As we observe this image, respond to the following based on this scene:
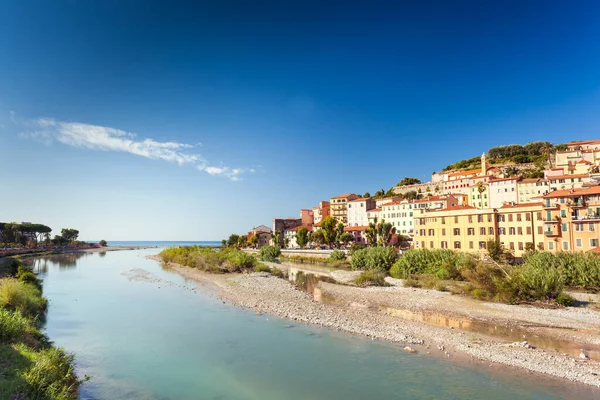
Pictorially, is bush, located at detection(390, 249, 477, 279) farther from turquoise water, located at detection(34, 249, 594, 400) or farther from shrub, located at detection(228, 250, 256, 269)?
shrub, located at detection(228, 250, 256, 269)

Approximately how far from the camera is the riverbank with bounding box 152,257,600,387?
1778cm

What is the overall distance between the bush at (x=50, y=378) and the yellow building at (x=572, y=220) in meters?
48.0

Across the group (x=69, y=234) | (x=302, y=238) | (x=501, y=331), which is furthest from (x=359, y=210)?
(x=69, y=234)

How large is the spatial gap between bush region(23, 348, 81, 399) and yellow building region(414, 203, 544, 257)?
155ft

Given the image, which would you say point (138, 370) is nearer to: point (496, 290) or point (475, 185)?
point (496, 290)

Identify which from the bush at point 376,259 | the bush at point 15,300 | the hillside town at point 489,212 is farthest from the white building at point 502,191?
the bush at point 15,300

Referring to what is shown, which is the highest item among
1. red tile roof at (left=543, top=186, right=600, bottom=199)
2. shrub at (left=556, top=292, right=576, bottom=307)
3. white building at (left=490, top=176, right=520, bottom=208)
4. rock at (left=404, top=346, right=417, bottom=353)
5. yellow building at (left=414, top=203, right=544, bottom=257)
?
white building at (left=490, top=176, right=520, bottom=208)

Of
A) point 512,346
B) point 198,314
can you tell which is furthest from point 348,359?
point 198,314

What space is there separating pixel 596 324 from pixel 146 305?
119 ft

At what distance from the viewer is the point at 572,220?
135ft

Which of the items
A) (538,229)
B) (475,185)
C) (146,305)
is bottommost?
(146,305)

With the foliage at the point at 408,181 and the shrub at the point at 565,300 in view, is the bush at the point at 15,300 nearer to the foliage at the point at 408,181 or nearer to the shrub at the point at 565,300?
the shrub at the point at 565,300

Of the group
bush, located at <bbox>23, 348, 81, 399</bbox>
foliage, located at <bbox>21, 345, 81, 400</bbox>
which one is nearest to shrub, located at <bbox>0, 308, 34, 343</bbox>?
bush, located at <bbox>23, 348, 81, 399</bbox>

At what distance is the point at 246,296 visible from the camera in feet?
120
